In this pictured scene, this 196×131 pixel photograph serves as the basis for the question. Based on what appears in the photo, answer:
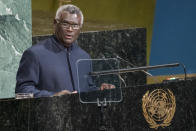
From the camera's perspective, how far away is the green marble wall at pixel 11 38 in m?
5.61

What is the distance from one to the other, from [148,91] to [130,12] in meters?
5.46

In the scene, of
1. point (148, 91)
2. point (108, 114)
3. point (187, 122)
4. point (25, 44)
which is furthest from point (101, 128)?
point (25, 44)

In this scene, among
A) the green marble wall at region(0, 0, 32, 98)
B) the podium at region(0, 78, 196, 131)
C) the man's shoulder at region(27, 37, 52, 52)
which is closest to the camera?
the podium at region(0, 78, 196, 131)

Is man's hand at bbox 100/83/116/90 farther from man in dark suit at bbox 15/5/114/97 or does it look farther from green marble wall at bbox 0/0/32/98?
green marble wall at bbox 0/0/32/98

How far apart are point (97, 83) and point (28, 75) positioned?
720 mm

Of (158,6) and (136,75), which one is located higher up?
(158,6)

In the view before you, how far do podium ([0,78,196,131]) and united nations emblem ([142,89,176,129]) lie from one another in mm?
22

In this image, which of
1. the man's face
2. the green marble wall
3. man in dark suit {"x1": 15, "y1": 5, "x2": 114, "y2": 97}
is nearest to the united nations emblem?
man in dark suit {"x1": 15, "y1": 5, "x2": 114, "y2": 97}

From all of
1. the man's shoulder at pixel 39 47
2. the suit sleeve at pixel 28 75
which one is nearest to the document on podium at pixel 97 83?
the suit sleeve at pixel 28 75

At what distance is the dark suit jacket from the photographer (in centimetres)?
434

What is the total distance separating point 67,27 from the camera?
4582 millimetres

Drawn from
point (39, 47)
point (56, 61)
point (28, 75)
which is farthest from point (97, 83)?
point (39, 47)

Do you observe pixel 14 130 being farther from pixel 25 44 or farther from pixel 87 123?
pixel 25 44

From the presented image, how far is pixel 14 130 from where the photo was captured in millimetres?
3438
